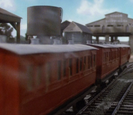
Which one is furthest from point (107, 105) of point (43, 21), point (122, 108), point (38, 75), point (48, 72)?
point (43, 21)

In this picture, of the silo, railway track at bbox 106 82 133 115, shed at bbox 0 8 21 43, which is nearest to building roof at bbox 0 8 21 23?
shed at bbox 0 8 21 43

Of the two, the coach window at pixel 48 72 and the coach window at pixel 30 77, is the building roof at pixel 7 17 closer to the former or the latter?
the coach window at pixel 48 72

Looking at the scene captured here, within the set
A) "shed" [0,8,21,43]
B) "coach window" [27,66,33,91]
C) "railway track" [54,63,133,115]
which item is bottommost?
"railway track" [54,63,133,115]

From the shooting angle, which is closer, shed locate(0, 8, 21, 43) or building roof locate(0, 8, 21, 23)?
building roof locate(0, 8, 21, 23)

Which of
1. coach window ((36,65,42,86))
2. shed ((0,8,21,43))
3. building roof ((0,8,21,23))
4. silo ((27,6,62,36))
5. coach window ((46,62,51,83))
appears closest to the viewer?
coach window ((36,65,42,86))

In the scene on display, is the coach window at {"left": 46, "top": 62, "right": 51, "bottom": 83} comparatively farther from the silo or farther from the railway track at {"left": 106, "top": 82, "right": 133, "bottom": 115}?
the silo

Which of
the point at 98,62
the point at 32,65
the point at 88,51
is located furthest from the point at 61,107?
the point at 98,62

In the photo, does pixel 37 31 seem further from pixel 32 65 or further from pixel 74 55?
pixel 32 65

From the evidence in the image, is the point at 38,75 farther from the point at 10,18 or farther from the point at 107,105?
the point at 10,18

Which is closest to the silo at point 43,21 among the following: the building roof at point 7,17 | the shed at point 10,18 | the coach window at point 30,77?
the shed at point 10,18
